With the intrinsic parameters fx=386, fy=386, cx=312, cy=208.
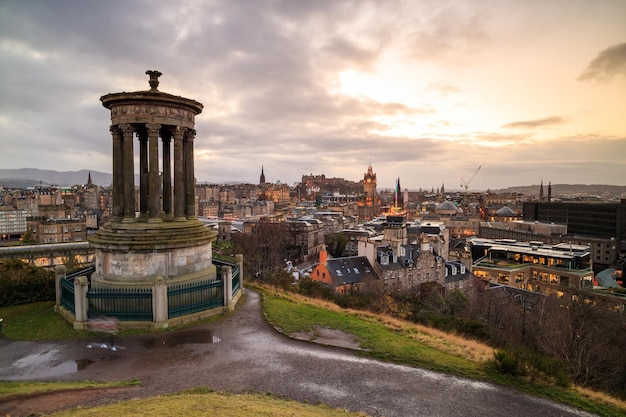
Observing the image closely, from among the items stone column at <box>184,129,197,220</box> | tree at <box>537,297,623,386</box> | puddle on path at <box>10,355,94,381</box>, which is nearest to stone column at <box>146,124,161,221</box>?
stone column at <box>184,129,197,220</box>

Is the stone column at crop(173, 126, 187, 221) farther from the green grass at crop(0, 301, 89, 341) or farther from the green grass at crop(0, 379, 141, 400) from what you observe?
the green grass at crop(0, 379, 141, 400)

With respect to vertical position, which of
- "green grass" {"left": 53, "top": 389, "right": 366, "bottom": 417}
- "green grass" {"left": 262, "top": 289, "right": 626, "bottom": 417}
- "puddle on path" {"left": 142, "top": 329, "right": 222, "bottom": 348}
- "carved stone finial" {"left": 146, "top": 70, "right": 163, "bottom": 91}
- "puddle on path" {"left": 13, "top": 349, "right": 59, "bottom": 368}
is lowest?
"green grass" {"left": 262, "top": 289, "right": 626, "bottom": 417}

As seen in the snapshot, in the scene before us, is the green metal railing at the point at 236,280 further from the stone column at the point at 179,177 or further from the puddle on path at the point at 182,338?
the puddle on path at the point at 182,338

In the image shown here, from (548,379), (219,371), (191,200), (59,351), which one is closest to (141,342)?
(59,351)

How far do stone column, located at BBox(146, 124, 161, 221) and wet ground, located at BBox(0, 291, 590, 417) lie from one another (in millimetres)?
6405

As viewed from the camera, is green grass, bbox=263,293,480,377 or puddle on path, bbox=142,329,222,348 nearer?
green grass, bbox=263,293,480,377

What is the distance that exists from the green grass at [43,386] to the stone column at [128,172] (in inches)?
349

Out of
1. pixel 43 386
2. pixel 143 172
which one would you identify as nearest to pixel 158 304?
pixel 43 386

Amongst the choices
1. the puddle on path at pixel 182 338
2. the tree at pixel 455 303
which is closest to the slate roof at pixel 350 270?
the tree at pixel 455 303

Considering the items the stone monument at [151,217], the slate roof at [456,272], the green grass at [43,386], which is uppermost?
the stone monument at [151,217]

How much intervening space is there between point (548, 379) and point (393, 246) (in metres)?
46.1

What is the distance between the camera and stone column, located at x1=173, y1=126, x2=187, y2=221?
19797 mm

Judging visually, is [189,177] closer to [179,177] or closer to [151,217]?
[179,177]

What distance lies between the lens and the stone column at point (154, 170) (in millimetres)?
18950
